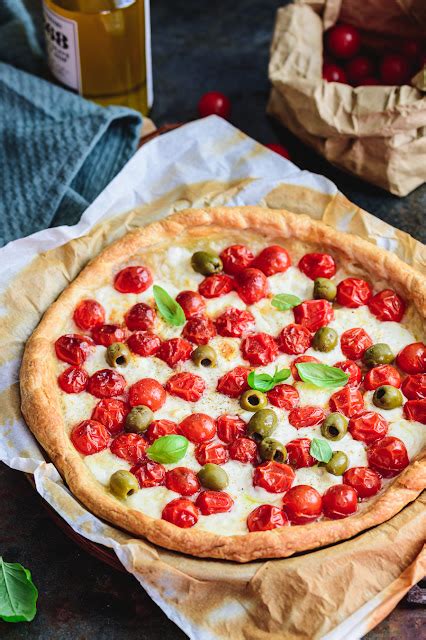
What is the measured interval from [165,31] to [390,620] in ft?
14.1

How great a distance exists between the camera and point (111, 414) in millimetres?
3809

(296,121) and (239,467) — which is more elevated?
(296,121)

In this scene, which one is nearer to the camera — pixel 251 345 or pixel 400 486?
pixel 400 486

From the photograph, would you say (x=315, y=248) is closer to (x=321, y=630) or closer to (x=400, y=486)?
(x=400, y=486)

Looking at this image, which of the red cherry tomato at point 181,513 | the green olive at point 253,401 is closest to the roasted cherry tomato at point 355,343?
the green olive at point 253,401

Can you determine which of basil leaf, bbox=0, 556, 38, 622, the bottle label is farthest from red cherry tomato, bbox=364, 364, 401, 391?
the bottle label


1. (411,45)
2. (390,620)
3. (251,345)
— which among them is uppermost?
(411,45)

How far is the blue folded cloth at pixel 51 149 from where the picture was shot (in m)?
4.78

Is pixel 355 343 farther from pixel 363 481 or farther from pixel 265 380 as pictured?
pixel 363 481

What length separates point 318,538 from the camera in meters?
3.38

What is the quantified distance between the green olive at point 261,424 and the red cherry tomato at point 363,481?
36 centimetres

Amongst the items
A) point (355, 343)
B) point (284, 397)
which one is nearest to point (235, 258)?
point (355, 343)

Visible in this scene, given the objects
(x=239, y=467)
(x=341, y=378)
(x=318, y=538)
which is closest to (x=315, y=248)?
(x=341, y=378)

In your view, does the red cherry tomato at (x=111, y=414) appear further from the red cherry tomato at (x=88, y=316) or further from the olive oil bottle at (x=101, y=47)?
the olive oil bottle at (x=101, y=47)
